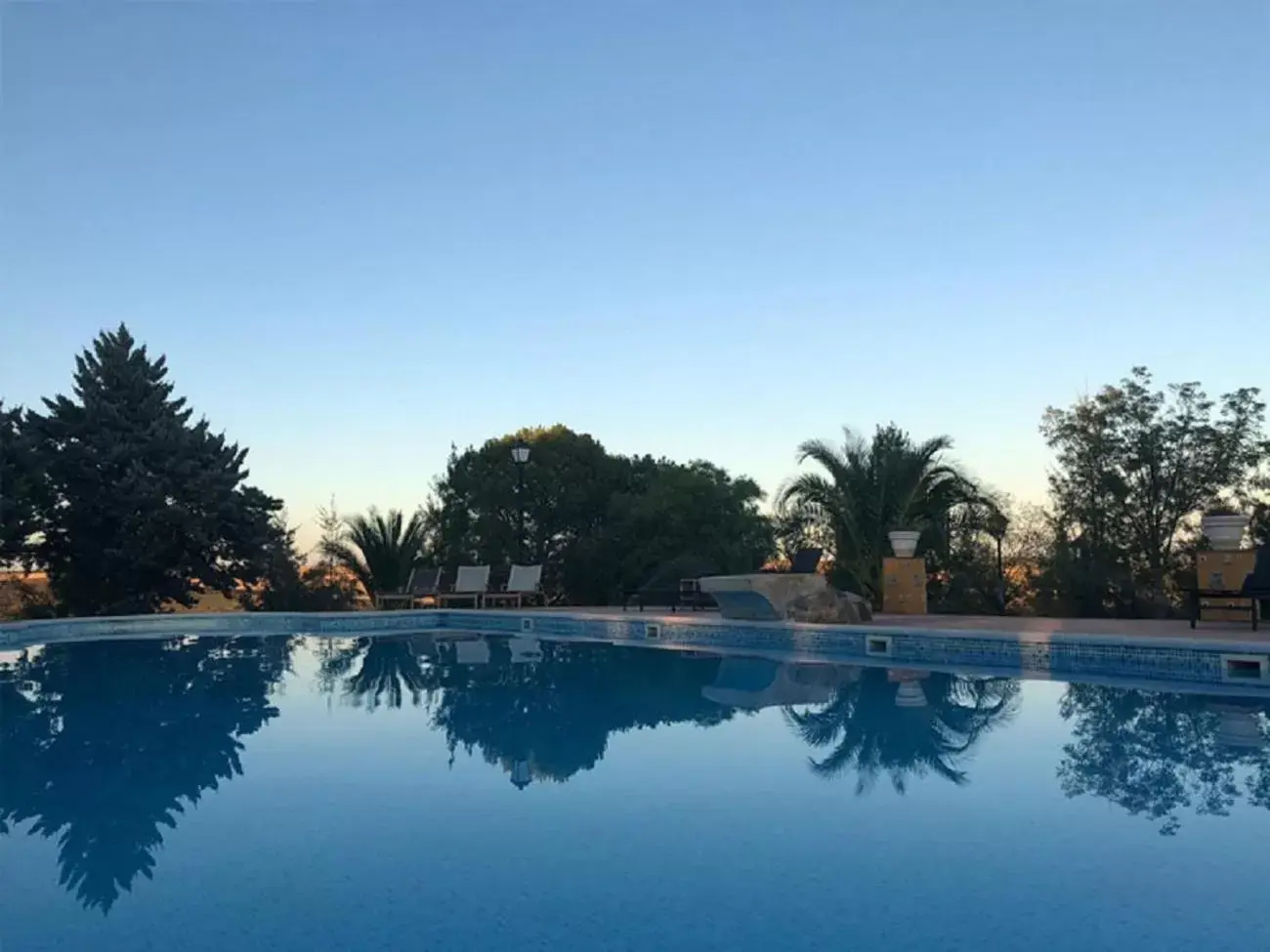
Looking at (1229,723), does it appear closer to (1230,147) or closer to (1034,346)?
(1230,147)

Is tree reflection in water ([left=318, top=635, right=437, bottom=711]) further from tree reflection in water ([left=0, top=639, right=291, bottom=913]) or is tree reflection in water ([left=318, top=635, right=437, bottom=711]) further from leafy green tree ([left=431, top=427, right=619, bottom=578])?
leafy green tree ([left=431, top=427, right=619, bottom=578])

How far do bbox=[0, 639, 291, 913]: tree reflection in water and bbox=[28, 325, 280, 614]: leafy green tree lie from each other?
3.81 m

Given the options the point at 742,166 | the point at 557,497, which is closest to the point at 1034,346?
the point at 742,166

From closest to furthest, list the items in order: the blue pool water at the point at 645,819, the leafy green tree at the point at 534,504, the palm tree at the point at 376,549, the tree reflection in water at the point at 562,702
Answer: the blue pool water at the point at 645,819, the tree reflection in water at the point at 562,702, the palm tree at the point at 376,549, the leafy green tree at the point at 534,504

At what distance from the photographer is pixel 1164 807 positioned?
15.4 feet

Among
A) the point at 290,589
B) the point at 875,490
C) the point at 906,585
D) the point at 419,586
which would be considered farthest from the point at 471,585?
the point at 906,585

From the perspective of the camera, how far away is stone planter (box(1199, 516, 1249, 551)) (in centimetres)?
1063

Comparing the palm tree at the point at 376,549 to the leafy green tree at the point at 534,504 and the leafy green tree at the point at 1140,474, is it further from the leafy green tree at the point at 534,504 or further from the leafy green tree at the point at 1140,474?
the leafy green tree at the point at 1140,474

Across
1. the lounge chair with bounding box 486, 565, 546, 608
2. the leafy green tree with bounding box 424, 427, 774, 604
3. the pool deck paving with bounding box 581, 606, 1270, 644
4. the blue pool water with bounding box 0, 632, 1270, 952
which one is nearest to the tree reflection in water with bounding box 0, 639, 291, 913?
the blue pool water with bounding box 0, 632, 1270, 952

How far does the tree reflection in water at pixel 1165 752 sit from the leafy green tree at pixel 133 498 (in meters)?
14.3

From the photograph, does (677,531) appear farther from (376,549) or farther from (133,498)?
(133,498)

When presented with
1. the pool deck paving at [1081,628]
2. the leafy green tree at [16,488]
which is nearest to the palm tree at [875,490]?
the pool deck paving at [1081,628]

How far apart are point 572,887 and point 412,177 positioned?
1335 centimetres

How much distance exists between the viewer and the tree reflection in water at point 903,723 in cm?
577
